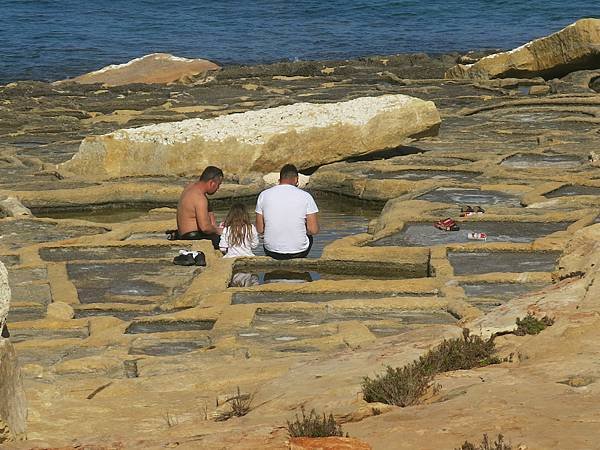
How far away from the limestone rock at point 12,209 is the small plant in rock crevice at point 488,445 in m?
10.6

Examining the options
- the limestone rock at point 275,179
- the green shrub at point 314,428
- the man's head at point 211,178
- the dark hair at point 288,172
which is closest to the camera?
the green shrub at point 314,428

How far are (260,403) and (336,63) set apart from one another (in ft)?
87.9

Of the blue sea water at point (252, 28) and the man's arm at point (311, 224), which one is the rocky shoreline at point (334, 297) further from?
the blue sea water at point (252, 28)

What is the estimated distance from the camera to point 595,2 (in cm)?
6369

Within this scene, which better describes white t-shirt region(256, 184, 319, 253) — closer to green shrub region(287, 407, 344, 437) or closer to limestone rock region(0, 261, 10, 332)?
limestone rock region(0, 261, 10, 332)

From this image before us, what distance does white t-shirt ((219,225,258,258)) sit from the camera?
12.7m

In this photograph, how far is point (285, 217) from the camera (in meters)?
13.0

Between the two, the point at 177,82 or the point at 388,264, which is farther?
the point at 177,82

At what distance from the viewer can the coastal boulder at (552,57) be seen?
27.5 meters

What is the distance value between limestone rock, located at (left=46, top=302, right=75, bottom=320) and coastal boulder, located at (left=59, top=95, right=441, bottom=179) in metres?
7.02

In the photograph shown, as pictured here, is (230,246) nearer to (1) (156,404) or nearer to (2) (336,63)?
(1) (156,404)

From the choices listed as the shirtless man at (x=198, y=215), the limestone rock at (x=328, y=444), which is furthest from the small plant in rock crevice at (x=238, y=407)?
the shirtless man at (x=198, y=215)

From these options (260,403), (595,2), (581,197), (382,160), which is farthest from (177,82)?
(595,2)

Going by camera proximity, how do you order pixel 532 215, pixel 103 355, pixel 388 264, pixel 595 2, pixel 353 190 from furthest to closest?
1. pixel 595 2
2. pixel 353 190
3. pixel 532 215
4. pixel 388 264
5. pixel 103 355
